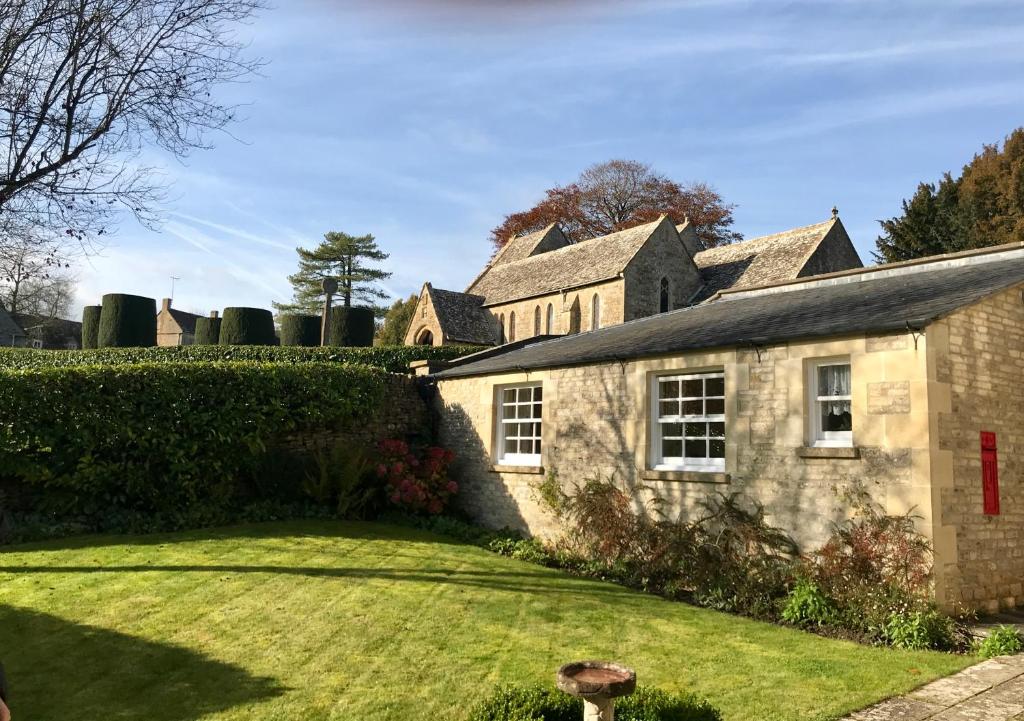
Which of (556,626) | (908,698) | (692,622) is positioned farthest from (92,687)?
(908,698)

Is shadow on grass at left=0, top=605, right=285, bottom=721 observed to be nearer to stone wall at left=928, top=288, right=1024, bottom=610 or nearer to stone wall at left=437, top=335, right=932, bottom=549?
stone wall at left=437, top=335, right=932, bottom=549

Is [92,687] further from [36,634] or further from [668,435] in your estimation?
[668,435]

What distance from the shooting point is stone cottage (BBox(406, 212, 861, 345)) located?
97.9 ft

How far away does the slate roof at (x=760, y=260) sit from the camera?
95.7 feet

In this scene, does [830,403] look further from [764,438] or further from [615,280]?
[615,280]

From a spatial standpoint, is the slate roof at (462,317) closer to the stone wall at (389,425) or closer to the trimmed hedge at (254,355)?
the trimmed hedge at (254,355)

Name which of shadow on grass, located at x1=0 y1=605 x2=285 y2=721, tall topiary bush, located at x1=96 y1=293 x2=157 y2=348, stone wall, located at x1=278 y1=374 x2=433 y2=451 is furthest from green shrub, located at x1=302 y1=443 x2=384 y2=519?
tall topiary bush, located at x1=96 y1=293 x2=157 y2=348

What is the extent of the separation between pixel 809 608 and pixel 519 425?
7.09 m

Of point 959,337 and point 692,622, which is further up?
point 959,337

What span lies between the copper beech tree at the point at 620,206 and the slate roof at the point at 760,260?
40.8 ft

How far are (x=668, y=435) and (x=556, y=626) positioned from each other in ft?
14.0

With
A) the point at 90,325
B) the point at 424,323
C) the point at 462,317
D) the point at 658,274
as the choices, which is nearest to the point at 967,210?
the point at 658,274

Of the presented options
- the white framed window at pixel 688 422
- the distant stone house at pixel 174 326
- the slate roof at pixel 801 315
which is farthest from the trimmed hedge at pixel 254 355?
the distant stone house at pixel 174 326

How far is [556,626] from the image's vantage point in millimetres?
7984
